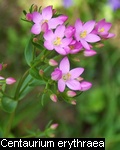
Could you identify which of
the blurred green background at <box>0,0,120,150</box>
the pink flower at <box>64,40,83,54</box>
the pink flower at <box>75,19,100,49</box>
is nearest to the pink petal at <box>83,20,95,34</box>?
the pink flower at <box>75,19,100,49</box>

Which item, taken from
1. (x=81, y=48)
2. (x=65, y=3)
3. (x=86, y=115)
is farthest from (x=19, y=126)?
(x=81, y=48)

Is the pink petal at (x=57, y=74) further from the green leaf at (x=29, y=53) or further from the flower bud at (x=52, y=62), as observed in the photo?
the green leaf at (x=29, y=53)

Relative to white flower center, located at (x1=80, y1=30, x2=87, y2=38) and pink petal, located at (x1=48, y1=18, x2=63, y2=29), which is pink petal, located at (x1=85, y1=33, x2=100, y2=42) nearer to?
white flower center, located at (x1=80, y1=30, x2=87, y2=38)

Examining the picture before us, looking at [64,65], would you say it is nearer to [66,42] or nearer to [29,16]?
[66,42]

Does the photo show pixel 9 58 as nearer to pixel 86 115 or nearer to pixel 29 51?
pixel 86 115

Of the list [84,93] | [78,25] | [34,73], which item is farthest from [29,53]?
[84,93]

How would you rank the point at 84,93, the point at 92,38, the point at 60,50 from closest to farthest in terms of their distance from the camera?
the point at 60,50 < the point at 92,38 < the point at 84,93

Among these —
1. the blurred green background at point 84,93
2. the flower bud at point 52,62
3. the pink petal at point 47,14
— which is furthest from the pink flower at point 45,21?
the blurred green background at point 84,93
